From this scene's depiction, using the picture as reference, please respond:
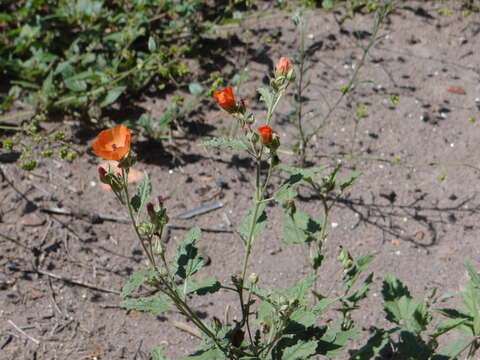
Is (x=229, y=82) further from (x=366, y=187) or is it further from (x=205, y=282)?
(x=205, y=282)

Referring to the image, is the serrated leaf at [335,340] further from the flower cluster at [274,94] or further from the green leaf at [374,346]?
the flower cluster at [274,94]

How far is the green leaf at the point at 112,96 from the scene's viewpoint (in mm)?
3771

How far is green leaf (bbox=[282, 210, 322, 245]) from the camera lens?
266 cm

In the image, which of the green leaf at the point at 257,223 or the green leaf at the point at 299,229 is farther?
the green leaf at the point at 299,229

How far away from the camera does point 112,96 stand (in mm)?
3787

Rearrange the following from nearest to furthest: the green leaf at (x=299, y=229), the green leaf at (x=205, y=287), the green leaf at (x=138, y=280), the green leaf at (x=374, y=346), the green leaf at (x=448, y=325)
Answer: the green leaf at (x=138, y=280) → the green leaf at (x=205, y=287) → the green leaf at (x=448, y=325) → the green leaf at (x=374, y=346) → the green leaf at (x=299, y=229)

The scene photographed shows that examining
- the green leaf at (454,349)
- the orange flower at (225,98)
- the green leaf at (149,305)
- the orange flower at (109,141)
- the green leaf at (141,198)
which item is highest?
the orange flower at (225,98)

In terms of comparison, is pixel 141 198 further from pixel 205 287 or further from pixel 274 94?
pixel 274 94

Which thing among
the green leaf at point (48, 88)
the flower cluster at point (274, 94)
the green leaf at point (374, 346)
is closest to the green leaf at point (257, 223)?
the flower cluster at point (274, 94)

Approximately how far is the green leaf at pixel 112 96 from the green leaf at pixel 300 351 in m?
2.11

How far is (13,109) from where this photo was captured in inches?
153

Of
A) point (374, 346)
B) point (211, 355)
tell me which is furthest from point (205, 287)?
point (374, 346)

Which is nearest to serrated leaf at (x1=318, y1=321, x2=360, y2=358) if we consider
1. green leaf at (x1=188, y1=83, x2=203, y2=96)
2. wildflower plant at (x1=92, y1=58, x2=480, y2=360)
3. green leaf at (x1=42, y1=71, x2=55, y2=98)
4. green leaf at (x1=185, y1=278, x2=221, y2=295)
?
wildflower plant at (x1=92, y1=58, x2=480, y2=360)

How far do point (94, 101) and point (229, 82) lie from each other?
885 millimetres
